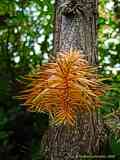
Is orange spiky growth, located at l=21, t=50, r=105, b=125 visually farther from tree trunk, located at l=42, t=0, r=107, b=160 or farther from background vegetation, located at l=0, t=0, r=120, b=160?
background vegetation, located at l=0, t=0, r=120, b=160

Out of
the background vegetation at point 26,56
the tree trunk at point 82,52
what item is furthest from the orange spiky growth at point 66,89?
the background vegetation at point 26,56

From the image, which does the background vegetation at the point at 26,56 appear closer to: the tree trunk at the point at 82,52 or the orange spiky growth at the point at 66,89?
the tree trunk at the point at 82,52

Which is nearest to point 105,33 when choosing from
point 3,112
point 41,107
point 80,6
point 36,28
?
point 36,28

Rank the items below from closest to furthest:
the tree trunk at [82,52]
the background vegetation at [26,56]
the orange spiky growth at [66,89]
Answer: the orange spiky growth at [66,89]
the tree trunk at [82,52]
the background vegetation at [26,56]

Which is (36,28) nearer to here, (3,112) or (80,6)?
(3,112)

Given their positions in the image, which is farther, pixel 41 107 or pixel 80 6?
pixel 80 6

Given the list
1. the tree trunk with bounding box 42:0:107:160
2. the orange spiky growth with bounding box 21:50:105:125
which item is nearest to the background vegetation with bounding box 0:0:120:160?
the tree trunk with bounding box 42:0:107:160

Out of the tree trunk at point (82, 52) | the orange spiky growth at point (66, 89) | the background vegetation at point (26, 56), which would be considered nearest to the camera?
the orange spiky growth at point (66, 89)
